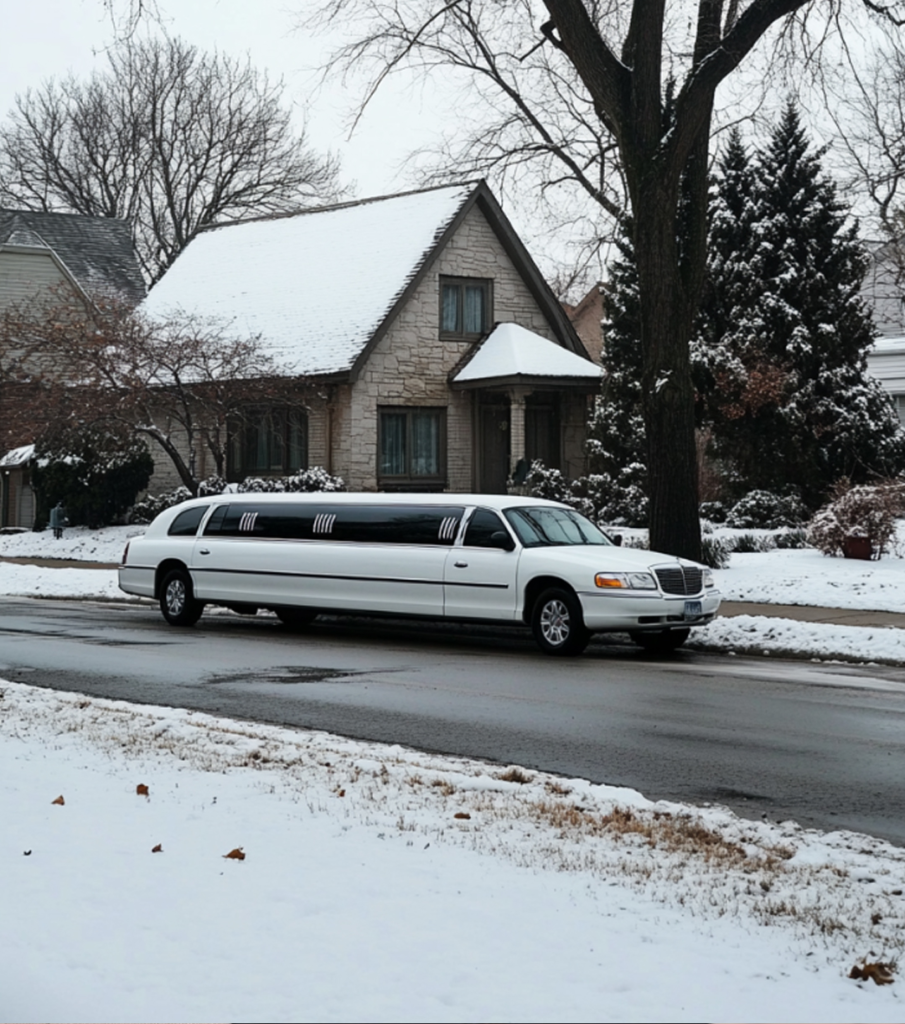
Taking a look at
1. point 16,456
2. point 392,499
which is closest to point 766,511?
point 392,499

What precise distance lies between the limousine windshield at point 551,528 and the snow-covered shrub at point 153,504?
18.6 meters

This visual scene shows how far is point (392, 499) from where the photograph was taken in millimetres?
17141

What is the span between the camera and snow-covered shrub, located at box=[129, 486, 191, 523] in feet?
113

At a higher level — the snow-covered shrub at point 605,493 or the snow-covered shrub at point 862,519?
the snow-covered shrub at point 605,493

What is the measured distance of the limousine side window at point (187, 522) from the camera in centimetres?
1900

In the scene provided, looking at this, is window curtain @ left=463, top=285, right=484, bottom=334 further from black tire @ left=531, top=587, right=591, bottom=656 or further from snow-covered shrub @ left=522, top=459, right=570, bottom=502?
black tire @ left=531, top=587, right=591, bottom=656

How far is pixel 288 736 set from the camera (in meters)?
9.69

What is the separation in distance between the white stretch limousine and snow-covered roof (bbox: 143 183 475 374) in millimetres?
12965

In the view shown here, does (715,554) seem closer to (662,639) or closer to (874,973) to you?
(662,639)

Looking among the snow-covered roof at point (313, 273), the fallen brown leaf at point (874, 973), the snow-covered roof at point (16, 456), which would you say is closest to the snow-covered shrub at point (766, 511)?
the snow-covered roof at point (313, 273)

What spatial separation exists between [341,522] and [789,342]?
538 inches

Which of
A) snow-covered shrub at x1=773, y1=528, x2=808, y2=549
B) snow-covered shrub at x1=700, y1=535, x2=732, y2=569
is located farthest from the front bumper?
snow-covered shrub at x1=773, y1=528, x2=808, y2=549

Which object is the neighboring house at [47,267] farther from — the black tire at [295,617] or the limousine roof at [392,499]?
the limousine roof at [392,499]

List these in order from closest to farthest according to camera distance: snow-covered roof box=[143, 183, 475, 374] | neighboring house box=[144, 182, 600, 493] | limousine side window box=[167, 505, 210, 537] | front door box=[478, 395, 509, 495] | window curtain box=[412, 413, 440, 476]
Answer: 1. limousine side window box=[167, 505, 210, 537]
2. neighboring house box=[144, 182, 600, 493]
3. snow-covered roof box=[143, 183, 475, 374]
4. window curtain box=[412, 413, 440, 476]
5. front door box=[478, 395, 509, 495]
